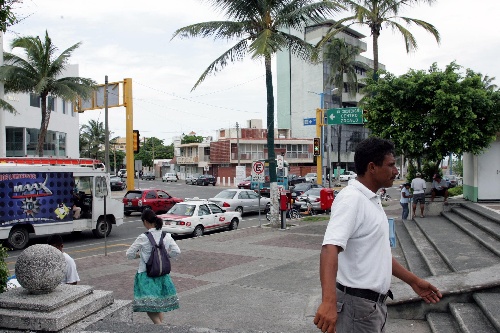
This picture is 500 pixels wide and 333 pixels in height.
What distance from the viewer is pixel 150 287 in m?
5.82

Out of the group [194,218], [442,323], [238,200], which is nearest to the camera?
[442,323]

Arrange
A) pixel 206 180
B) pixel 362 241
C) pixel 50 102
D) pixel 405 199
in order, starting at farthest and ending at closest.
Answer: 1. pixel 206 180
2. pixel 50 102
3. pixel 405 199
4. pixel 362 241

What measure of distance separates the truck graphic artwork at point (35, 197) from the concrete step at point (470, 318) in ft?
42.8

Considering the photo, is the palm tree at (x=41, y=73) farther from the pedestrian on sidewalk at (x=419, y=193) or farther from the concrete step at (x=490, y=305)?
the concrete step at (x=490, y=305)

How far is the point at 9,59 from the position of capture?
78.5 ft

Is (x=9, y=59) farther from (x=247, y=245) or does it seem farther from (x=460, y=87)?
(x=460, y=87)

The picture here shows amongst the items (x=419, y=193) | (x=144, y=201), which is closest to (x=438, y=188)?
(x=419, y=193)

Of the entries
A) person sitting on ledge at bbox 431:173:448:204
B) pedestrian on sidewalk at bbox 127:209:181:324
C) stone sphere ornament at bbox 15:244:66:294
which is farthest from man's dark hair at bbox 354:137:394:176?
person sitting on ledge at bbox 431:173:448:204

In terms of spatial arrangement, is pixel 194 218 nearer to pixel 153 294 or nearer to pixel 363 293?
pixel 153 294

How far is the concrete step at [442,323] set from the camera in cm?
581

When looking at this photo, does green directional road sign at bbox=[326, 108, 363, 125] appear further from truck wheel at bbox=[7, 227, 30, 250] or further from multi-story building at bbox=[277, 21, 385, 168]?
multi-story building at bbox=[277, 21, 385, 168]

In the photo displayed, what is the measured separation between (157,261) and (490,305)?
3956mm

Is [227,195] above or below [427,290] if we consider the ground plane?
below

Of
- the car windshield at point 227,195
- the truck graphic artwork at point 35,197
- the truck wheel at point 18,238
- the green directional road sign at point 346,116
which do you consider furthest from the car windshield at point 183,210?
the green directional road sign at point 346,116
